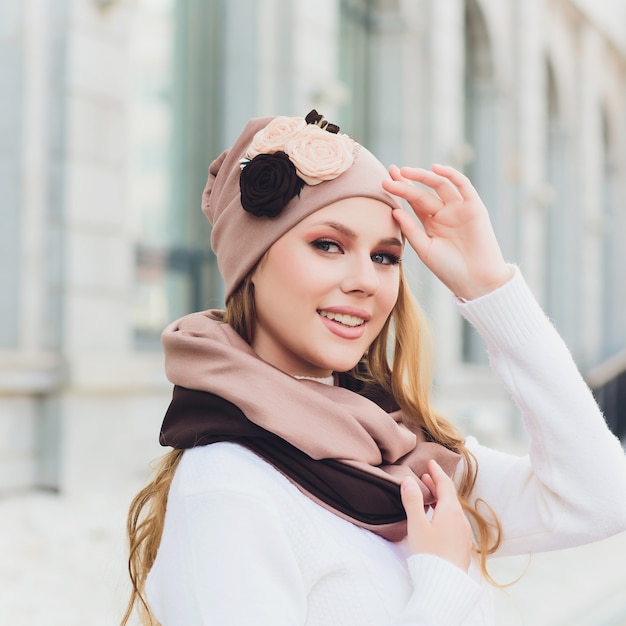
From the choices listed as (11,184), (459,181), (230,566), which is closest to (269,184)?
(459,181)

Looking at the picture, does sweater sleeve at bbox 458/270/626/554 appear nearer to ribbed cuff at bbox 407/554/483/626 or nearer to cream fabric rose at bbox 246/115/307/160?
ribbed cuff at bbox 407/554/483/626

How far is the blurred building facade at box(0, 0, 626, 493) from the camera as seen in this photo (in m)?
5.82

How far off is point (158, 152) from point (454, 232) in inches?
234

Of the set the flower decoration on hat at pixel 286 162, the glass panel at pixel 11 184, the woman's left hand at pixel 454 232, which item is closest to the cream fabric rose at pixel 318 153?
the flower decoration on hat at pixel 286 162

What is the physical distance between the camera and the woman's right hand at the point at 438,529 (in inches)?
59.5

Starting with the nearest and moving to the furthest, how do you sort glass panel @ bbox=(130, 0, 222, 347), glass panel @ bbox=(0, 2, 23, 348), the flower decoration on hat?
the flower decoration on hat
glass panel @ bbox=(0, 2, 23, 348)
glass panel @ bbox=(130, 0, 222, 347)

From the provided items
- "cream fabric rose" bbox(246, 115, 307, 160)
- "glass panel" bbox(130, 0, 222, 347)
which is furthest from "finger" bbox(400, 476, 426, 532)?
"glass panel" bbox(130, 0, 222, 347)

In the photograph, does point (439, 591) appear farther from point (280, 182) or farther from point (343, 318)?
point (280, 182)

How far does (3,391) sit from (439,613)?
185 inches

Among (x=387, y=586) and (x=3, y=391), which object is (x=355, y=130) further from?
(x=387, y=586)

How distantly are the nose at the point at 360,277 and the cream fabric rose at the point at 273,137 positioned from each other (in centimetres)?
28

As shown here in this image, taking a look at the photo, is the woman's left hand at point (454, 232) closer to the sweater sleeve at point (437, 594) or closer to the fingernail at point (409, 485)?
the fingernail at point (409, 485)

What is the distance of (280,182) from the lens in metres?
1.59

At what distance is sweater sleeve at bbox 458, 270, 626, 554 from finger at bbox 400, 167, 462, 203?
206mm
